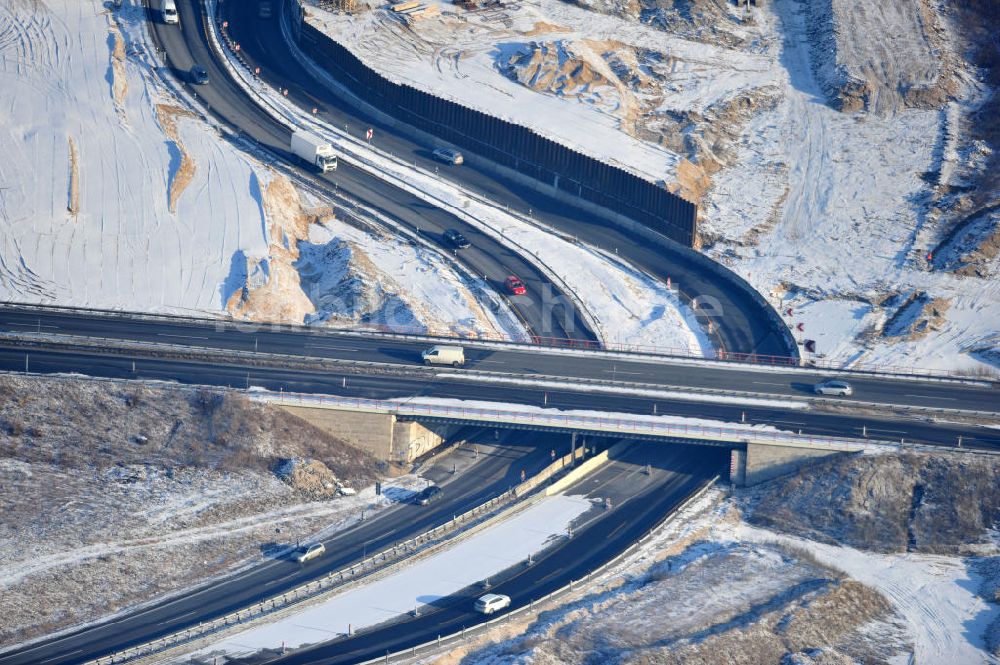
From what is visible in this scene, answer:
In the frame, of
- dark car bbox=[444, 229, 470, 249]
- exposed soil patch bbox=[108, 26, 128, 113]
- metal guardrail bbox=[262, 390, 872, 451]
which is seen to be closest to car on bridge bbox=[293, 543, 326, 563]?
metal guardrail bbox=[262, 390, 872, 451]

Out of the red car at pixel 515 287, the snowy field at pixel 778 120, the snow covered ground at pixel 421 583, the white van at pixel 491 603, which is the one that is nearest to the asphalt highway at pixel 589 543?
the white van at pixel 491 603

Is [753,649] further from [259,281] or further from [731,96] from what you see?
[731,96]

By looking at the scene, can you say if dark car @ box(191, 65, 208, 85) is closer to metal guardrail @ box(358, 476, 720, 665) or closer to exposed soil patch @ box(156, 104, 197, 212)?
exposed soil patch @ box(156, 104, 197, 212)

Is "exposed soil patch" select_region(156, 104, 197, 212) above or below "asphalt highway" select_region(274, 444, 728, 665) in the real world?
above

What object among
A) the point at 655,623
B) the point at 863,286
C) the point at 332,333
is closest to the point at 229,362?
the point at 332,333

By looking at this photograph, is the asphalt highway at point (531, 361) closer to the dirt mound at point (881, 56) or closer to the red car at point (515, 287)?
the red car at point (515, 287)
